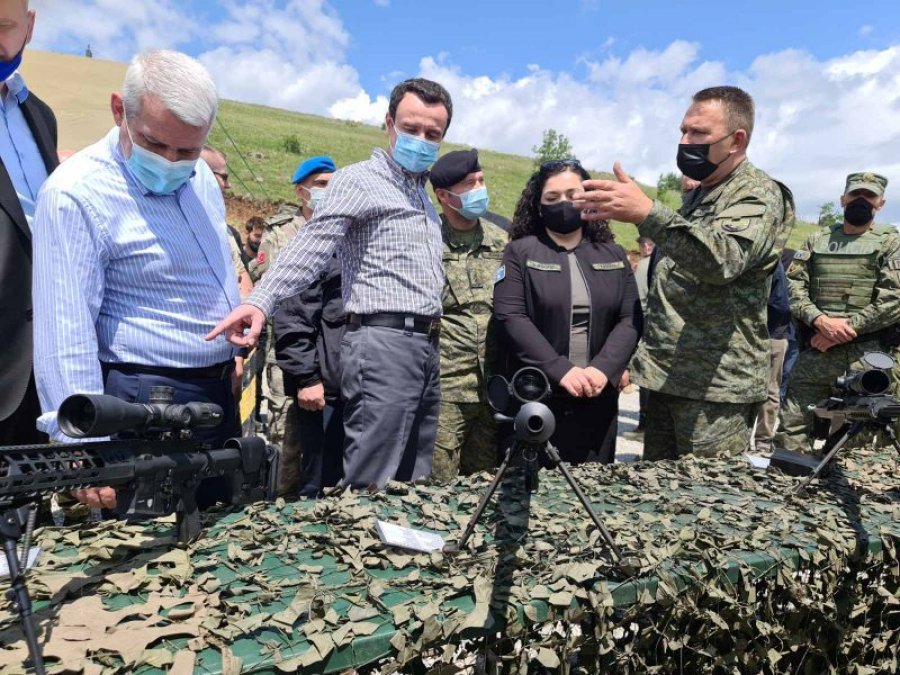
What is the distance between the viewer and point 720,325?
109 inches

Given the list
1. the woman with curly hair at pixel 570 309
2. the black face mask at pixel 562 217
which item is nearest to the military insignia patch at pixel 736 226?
the woman with curly hair at pixel 570 309

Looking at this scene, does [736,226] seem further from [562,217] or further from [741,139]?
[562,217]

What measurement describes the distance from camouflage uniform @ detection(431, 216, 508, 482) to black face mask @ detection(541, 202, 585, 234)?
0.49m

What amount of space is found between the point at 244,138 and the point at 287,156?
14.4 feet

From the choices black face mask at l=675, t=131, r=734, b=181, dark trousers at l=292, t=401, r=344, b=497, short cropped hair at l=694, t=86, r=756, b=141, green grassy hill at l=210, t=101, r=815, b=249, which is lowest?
dark trousers at l=292, t=401, r=344, b=497

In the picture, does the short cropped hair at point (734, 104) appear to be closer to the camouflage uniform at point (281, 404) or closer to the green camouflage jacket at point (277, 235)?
the camouflage uniform at point (281, 404)

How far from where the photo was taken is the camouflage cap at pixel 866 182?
14.0 ft

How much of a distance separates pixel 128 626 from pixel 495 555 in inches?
30.8

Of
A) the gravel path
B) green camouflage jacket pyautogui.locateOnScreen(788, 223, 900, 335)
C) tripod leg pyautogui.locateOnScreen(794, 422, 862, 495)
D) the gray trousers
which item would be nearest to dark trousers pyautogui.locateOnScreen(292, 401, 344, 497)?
the gray trousers

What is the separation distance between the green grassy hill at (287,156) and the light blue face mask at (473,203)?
1950cm

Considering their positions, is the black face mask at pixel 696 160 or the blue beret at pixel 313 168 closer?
the black face mask at pixel 696 160

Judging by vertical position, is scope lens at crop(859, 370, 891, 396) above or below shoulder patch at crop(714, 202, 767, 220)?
below

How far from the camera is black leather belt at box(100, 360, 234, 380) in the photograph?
1914mm

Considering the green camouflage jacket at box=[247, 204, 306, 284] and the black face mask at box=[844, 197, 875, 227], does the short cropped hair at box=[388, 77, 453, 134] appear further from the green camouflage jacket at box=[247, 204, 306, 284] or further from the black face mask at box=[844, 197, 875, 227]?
the black face mask at box=[844, 197, 875, 227]
